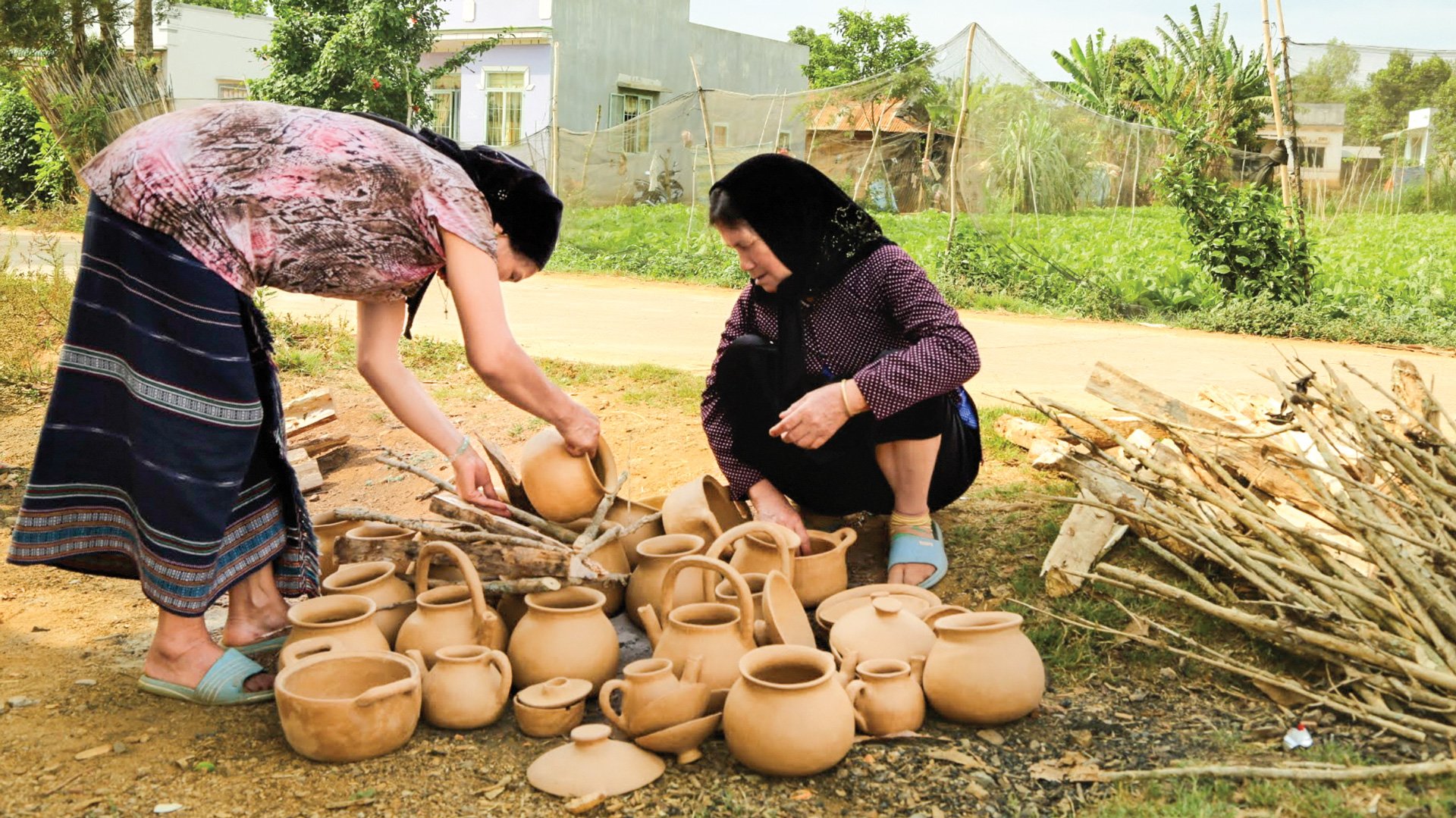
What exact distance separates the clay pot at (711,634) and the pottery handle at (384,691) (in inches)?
20.1

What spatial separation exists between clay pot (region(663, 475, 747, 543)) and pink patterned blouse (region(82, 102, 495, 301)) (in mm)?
992

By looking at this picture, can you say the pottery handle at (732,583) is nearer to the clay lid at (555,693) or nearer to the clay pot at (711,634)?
the clay pot at (711,634)

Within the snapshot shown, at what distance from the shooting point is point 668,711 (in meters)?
2.22

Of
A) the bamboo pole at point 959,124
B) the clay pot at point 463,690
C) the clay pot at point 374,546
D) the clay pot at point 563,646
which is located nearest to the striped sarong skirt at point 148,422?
the clay pot at point 374,546

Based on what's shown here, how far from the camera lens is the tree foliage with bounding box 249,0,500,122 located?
53.3 ft

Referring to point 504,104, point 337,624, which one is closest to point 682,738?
point 337,624

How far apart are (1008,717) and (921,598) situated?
474 mm

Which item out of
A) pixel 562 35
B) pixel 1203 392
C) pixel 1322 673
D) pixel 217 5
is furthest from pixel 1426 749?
pixel 217 5

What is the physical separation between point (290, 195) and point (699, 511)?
1.33 metres

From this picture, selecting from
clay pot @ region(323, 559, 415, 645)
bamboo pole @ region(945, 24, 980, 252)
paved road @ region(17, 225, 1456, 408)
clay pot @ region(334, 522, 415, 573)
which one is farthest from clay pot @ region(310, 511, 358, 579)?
bamboo pole @ region(945, 24, 980, 252)

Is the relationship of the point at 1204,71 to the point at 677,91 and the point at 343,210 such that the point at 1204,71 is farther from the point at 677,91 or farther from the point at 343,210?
the point at 343,210

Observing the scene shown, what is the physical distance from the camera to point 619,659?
2723 millimetres

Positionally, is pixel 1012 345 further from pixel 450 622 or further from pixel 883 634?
pixel 450 622

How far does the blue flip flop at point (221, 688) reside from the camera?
2.48 meters
